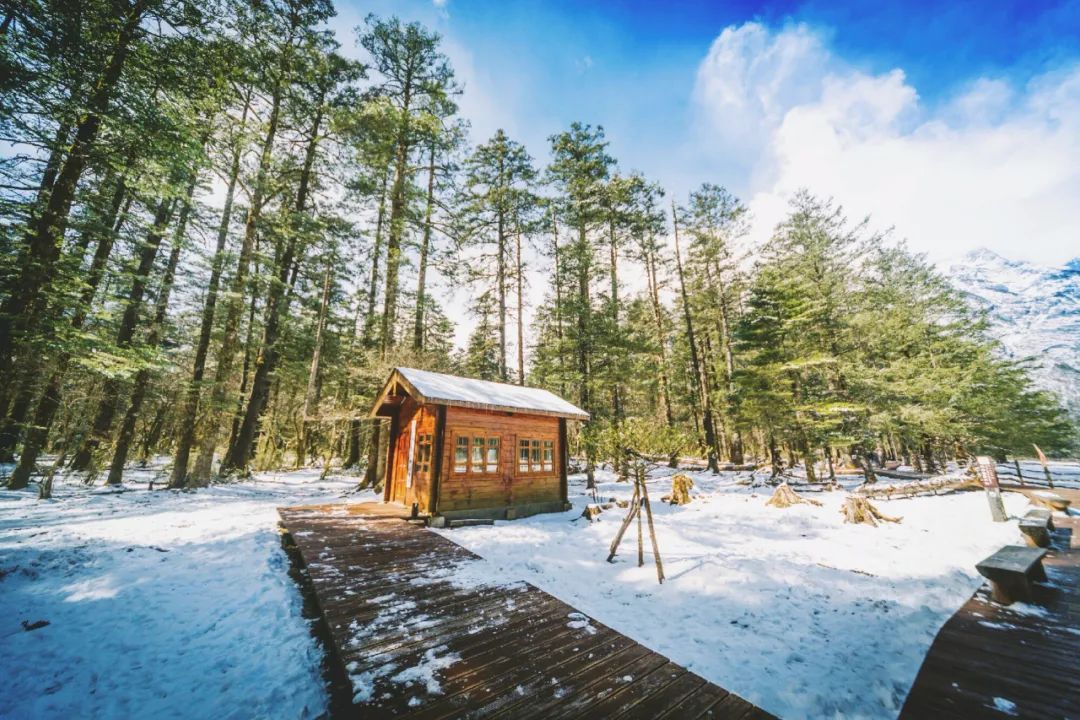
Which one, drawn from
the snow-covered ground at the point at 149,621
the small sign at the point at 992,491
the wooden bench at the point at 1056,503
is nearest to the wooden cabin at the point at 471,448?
the snow-covered ground at the point at 149,621

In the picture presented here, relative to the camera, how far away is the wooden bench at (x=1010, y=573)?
4.58 metres

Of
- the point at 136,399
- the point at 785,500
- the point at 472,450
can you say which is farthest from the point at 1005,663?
the point at 136,399

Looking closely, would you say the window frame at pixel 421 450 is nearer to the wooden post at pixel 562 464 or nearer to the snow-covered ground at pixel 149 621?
the snow-covered ground at pixel 149 621

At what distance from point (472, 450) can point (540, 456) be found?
258 centimetres

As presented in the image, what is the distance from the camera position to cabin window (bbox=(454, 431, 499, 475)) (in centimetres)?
1052

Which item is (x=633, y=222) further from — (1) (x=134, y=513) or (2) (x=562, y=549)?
(1) (x=134, y=513)

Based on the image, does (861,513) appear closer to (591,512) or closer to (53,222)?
(591,512)

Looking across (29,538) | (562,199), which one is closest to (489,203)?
(562,199)

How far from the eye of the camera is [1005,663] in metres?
3.47

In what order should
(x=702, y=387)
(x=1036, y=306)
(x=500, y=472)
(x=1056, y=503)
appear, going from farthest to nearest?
(x=1036, y=306) < (x=702, y=387) < (x=500, y=472) < (x=1056, y=503)

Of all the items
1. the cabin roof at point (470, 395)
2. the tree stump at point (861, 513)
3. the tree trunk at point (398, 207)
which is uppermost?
the tree trunk at point (398, 207)

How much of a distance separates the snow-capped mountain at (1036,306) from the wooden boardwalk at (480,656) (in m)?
108

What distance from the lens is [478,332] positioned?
2905 cm

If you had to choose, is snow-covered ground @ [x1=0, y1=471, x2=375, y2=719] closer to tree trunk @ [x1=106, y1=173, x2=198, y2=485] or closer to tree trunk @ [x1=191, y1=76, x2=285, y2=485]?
A: tree trunk @ [x1=191, y1=76, x2=285, y2=485]
